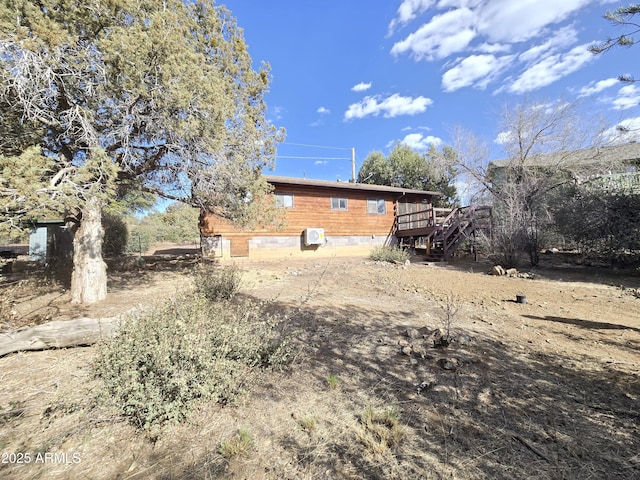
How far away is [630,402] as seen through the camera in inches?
94.6

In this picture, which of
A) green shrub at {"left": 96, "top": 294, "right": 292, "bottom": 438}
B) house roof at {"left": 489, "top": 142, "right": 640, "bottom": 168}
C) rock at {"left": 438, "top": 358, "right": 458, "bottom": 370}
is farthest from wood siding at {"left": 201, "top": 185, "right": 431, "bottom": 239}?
rock at {"left": 438, "top": 358, "right": 458, "bottom": 370}

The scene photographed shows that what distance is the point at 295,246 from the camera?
14461 millimetres

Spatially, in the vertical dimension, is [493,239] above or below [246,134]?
below

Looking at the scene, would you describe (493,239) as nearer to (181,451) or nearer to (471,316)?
(471,316)

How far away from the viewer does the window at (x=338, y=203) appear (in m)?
15.6

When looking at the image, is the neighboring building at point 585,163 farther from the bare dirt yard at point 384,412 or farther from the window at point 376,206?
the bare dirt yard at point 384,412

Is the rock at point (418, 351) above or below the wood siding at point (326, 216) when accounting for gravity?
below

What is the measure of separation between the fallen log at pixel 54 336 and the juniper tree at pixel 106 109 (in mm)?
1419

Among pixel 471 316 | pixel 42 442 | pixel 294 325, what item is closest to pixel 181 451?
pixel 42 442

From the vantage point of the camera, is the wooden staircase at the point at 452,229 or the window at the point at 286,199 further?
the window at the point at 286,199

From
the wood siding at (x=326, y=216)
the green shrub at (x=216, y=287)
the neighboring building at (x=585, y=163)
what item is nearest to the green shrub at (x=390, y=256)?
the wood siding at (x=326, y=216)

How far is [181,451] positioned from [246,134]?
231 inches

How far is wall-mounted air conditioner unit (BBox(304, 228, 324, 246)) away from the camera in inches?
560

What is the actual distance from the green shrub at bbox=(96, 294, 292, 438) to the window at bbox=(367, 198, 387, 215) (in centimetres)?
1455
